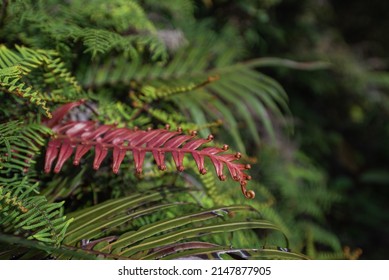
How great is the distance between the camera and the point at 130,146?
1103 millimetres

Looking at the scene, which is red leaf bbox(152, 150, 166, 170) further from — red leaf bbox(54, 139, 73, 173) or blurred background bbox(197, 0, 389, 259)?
blurred background bbox(197, 0, 389, 259)

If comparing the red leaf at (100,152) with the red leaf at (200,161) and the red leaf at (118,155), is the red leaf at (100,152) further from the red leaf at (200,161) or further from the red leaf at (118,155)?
the red leaf at (200,161)

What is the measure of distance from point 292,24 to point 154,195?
206 cm

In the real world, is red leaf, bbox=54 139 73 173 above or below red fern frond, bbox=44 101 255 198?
below

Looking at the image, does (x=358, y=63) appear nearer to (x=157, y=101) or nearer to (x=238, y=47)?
(x=238, y=47)

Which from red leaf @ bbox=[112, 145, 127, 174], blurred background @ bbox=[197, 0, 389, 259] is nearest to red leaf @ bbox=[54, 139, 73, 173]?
red leaf @ bbox=[112, 145, 127, 174]

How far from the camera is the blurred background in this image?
2.81 meters

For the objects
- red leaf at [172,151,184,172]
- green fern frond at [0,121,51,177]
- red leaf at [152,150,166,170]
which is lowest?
green fern frond at [0,121,51,177]

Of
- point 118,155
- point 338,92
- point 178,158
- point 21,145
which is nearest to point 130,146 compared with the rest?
point 118,155

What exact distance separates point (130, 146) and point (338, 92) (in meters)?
2.39

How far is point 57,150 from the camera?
1207mm

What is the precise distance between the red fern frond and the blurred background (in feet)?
4.61

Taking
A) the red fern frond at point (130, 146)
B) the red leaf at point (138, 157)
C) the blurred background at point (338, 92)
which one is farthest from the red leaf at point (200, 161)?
the blurred background at point (338, 92)

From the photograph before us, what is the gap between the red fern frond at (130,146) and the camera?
3.30 feet
